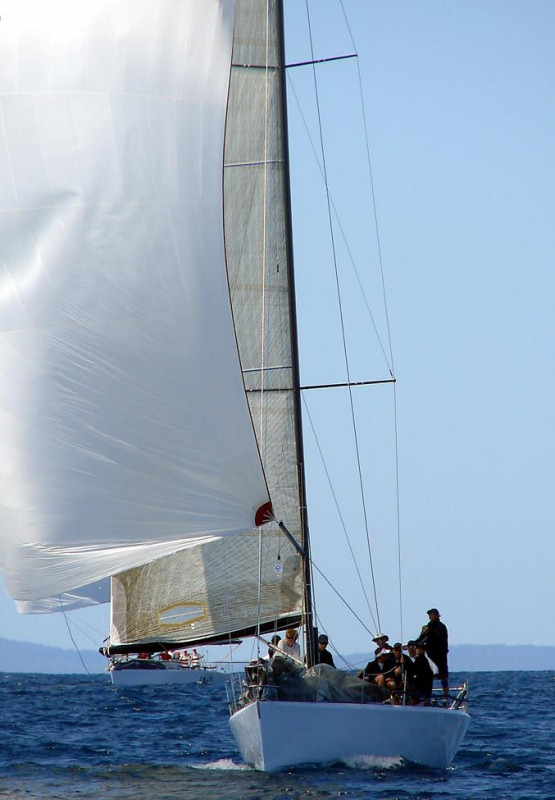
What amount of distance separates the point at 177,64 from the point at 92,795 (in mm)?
8335

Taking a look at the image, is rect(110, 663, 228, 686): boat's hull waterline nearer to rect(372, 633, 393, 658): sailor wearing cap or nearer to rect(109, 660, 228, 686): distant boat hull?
rect(109, 660, 228, 686): distant boat hull

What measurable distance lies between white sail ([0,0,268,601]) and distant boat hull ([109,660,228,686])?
39474 millimetres

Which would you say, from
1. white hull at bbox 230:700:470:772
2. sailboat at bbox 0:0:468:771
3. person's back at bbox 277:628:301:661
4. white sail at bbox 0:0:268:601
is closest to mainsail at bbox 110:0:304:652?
person's back at bbox 277:628:301:661

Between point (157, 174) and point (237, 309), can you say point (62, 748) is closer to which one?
point (237, 309)

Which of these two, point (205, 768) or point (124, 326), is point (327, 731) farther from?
point (124, 326)

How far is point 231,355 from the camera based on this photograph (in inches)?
571

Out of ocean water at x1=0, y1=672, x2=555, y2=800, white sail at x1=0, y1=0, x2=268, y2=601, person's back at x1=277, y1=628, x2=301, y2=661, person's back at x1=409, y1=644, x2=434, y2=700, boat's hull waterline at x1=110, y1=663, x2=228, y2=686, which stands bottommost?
ocean water at x1=0, y1=672, x2=555, y2=800

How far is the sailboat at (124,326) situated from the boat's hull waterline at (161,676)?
125 ft

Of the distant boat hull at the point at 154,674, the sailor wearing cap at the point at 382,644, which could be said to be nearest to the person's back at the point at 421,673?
the sailor wearing cap at the point at 382,644

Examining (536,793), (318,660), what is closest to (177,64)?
(318,660)

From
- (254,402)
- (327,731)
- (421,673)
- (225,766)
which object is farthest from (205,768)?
(254,402)

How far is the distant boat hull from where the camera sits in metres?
52.3

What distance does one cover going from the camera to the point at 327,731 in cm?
1478

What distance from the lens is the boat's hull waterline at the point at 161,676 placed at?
52.3m
